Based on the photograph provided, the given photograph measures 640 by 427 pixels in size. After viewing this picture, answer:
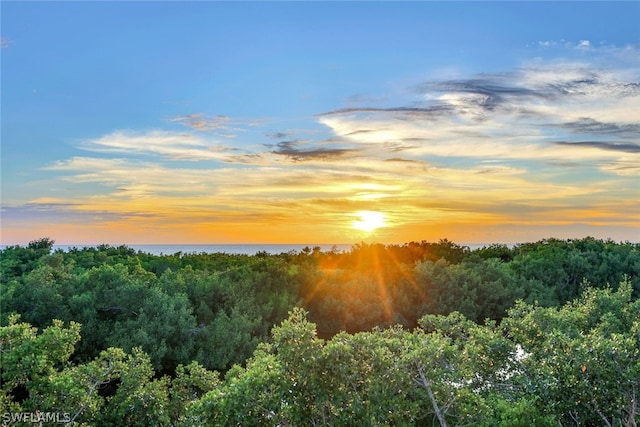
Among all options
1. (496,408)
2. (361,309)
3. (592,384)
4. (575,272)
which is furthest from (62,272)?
(575,272)

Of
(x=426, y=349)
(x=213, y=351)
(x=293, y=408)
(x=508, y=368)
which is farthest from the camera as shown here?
(x=213, y=351)

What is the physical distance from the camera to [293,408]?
762 centimetres

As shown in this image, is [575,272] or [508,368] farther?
[575,272]

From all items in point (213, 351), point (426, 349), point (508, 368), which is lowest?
point (213, 351)

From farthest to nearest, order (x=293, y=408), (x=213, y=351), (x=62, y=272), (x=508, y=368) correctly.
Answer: (x=62, y=272) → (x=213, y=351) → (x=508, y=368) → (x=293, y=408)

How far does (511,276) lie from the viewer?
90.8ft

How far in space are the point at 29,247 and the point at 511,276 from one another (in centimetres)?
2556

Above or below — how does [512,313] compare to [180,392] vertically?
above

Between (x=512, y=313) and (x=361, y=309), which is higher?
(x=512, y=313)

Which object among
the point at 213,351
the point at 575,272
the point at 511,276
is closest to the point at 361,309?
the point at 213,351

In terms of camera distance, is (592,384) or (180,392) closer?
(592,384)

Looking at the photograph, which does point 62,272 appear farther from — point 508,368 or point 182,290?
A: point 508,368

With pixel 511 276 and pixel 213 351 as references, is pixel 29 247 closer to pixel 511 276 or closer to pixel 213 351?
pixel 213 351

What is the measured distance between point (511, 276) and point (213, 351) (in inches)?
660
